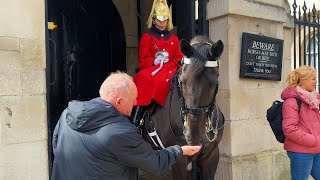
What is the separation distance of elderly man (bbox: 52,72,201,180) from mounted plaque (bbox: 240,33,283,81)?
3.34m

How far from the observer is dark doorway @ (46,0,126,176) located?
666 cm

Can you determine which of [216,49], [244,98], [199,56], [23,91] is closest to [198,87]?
[199,56]

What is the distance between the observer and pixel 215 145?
4297 millimetres

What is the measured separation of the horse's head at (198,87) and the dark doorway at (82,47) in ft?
11.2

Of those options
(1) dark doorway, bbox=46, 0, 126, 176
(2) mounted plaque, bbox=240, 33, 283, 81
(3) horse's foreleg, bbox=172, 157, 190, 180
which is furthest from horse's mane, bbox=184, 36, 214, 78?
(1) dark doorway, bbox=46, 0, 126, 176

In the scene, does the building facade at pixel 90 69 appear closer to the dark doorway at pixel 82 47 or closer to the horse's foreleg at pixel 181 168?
the dark doorway at pixel 82 47

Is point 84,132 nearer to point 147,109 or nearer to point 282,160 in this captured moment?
point 147,109

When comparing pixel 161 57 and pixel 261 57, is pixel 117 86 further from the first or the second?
pixel 261 57

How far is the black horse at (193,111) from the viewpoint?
10.9ft

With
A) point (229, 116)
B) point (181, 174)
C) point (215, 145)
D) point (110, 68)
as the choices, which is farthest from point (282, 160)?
point (110, 68)

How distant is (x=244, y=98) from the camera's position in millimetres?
5559

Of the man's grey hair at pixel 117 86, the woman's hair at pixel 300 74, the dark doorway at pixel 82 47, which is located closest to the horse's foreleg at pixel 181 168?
the woman's hair at pixel 300 74

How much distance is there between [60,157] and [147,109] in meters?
2.09

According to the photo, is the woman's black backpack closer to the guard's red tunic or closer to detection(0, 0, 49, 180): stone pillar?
the guard's red tunic
